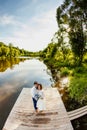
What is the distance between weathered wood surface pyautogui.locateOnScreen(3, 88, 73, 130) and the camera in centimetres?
913

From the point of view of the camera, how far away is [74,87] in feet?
59.8

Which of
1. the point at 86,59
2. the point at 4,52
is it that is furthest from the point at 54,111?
the point at 4,52

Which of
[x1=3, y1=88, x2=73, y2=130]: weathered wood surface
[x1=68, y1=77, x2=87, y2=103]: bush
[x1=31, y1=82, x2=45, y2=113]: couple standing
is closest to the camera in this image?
[x1=3, y1=88, x2=73, y2=130]: weathered wood surface

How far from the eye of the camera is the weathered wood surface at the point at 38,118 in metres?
9.13

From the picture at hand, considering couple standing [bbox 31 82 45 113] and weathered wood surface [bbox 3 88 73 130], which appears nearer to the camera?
weathered wood surface [bbox 3 88 73 130]

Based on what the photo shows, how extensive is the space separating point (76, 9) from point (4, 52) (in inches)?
2621

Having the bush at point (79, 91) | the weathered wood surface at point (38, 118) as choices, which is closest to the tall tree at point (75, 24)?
the bush at point (79, 91)

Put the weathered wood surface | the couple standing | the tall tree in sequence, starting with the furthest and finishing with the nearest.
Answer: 1. the tall tree
2. the couple standing
3. the weathered wood surface

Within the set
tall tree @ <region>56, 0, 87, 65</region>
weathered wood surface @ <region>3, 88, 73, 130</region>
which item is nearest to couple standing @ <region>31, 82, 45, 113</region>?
weathered wood surface @ <region>3, 88, 73, 130</region>

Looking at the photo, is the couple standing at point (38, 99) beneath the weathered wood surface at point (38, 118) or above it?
above

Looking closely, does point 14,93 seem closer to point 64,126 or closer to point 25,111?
point 25,111

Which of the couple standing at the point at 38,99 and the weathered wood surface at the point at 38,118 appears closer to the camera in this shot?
the weathered wood surface at the point at 38,118

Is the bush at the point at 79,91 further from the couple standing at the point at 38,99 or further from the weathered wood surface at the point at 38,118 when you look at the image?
the couple standing at the point at 38,99

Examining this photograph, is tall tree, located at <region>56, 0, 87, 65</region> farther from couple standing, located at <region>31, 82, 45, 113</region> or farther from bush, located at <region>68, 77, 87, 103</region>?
couple standing, located at <region>31, 82, 45, 113</region>
